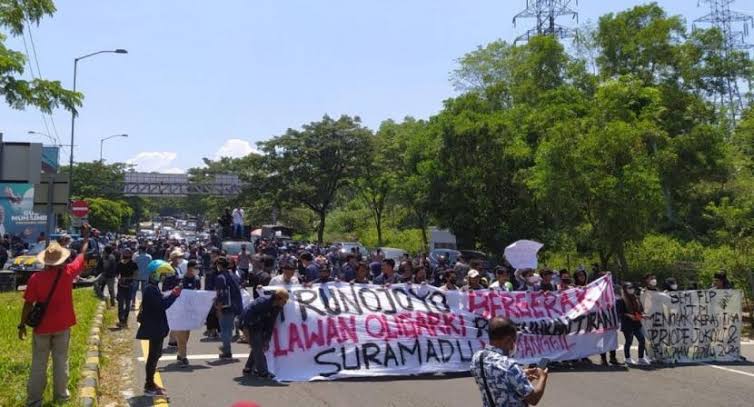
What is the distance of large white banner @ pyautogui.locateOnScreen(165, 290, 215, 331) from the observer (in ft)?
34.8

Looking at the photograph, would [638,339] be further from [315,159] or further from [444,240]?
[315,159]

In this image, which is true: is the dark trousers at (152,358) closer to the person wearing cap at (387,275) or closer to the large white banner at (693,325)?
the person wearing cap at (387,275)

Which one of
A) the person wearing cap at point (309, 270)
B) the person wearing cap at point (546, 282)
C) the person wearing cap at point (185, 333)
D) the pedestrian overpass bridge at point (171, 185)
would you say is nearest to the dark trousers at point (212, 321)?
the person wearing cap at point (185, 333)

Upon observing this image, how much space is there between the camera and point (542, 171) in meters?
24.6

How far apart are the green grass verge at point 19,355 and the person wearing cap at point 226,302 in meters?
2.04

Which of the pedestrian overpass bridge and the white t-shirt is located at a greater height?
the pedestrian overpass bridge

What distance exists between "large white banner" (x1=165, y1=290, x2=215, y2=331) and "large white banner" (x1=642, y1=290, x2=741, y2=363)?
740 cm

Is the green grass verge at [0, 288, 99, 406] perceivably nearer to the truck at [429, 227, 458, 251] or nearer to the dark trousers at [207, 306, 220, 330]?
the dark trousers at [207, 306, 220, 330]

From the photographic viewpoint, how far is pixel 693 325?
40.2 ft

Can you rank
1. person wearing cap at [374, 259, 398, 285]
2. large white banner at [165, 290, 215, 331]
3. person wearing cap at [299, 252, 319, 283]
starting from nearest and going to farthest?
large white banner at [165, 290, 215, 331], person wearing cap at [299, 252, 319, 283], person wearing cap at [374, 259, 398, 285]

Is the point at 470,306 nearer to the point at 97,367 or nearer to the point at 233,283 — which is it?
the point at 233,283

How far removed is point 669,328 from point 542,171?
13.0 meters

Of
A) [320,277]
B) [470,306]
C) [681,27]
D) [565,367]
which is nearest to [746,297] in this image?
[565,367]

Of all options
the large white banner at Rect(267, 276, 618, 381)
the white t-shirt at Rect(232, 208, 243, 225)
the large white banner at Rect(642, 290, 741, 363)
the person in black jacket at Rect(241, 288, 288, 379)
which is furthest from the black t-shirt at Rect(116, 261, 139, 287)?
the white t-shirt at Rect(232, 208, 243, 225)
